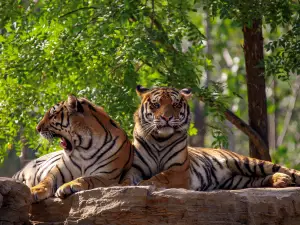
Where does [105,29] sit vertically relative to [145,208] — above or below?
above

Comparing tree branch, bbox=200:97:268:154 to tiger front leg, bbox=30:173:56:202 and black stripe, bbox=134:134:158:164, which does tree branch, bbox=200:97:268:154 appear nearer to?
black stripe, bbox=134:134:158:164

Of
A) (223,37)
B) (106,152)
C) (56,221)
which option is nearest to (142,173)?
(106,152)

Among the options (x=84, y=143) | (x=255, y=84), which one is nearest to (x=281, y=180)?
(x=84, y=143)

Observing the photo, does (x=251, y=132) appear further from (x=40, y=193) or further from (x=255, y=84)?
(x=40, y=193)

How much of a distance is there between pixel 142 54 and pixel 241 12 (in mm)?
1304

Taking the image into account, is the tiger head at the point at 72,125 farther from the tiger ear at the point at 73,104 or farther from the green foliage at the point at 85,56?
the green foliage at the point at 85,56

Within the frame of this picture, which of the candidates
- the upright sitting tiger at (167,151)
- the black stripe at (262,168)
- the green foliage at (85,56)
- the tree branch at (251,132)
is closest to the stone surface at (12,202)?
the upright sitting tiger at (167,151)

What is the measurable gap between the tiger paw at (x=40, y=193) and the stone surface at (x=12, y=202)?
37 centimetres

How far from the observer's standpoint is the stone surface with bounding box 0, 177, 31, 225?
19.2 feet

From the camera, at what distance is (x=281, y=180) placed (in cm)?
700

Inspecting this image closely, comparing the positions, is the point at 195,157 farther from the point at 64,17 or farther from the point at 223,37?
the point at 223,37

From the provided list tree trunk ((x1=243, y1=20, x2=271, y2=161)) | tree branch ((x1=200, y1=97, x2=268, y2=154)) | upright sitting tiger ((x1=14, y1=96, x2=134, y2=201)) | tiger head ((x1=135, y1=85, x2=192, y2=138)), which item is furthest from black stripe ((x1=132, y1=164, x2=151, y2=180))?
tree trunk ((x1=243, y1=20, x2=271, y2=161))

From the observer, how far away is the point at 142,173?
22.8 ft

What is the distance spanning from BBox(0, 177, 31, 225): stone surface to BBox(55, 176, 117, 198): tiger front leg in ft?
1.11
